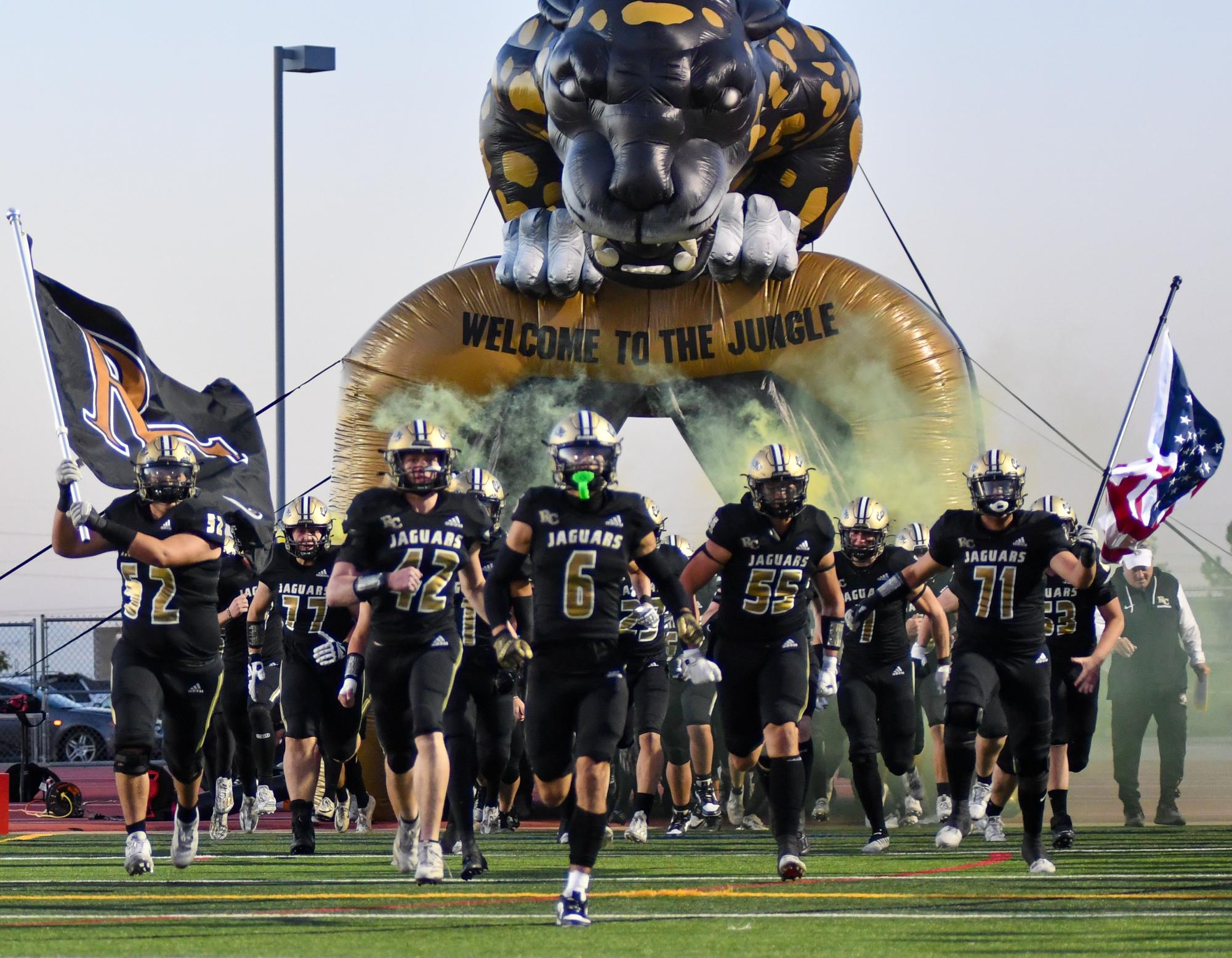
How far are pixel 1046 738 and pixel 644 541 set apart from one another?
2.48m

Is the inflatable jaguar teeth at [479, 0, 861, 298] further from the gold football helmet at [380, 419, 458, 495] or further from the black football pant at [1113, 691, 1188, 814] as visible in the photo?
the gold football helmet at [380, 419, 458, 495]

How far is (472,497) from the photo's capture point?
346 inches

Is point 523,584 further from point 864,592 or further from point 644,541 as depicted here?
point 864,592

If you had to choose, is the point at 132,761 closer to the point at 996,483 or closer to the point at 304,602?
the point at 304,602

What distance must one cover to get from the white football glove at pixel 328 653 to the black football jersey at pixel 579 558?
272cm

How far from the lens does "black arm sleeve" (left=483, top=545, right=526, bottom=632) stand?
7781 millimetres

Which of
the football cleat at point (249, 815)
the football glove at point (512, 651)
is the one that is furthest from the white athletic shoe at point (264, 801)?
the football glove at point (512, 651)

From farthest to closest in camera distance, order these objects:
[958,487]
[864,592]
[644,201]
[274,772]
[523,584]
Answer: [274,772] < [958,487] < [644,201] < [864,592] < [523,584]

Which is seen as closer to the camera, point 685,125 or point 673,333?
point 685,125

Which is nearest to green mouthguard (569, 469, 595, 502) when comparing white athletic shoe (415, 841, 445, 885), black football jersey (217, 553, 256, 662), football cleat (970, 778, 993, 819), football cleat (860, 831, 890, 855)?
white athletic shoe (415, 841, 445, 885)

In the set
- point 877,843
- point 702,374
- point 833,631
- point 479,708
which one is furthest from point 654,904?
point 702,374

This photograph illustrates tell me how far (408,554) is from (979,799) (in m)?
4.82

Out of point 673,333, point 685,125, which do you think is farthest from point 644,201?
point 673,333

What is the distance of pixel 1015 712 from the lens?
9.23 meters
